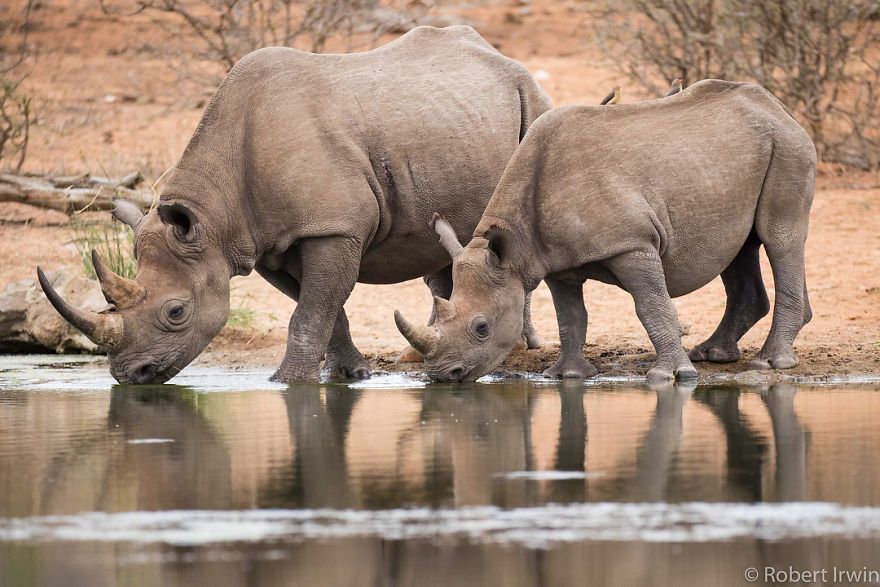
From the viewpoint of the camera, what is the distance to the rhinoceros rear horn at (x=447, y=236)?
9438 millimetres

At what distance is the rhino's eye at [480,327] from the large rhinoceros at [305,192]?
862mm

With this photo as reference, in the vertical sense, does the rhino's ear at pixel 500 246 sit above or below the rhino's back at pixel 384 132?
below

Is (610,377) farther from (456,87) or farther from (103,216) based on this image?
(103,216)

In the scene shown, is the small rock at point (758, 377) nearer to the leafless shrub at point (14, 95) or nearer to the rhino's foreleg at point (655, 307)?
the rhino's foreleg at point (655, 307)

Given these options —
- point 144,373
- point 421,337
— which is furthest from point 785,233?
point 144,373

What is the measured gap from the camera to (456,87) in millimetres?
10086

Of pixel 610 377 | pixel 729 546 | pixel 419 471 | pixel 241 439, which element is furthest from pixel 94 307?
pixel 729 546

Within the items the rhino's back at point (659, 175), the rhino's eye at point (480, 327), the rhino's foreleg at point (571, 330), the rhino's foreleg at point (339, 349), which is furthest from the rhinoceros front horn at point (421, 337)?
the rhino's foreleg at point (339, 349)

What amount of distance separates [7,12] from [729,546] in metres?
21.9

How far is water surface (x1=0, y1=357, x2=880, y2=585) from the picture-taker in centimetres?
467

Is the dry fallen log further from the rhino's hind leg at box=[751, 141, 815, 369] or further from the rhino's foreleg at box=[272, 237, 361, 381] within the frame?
the rhino's hind leg at box=[751, 141, 815, 369]

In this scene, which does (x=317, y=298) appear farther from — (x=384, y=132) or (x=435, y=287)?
(x=435, y=287)

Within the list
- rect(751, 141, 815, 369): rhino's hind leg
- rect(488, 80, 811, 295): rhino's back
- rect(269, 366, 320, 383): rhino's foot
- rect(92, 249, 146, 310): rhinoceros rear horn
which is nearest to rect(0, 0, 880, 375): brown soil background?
rect(751, 141, 815, 369): rhino's hind leg

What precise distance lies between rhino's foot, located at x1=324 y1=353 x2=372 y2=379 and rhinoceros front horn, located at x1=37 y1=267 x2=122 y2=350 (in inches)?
63.8
